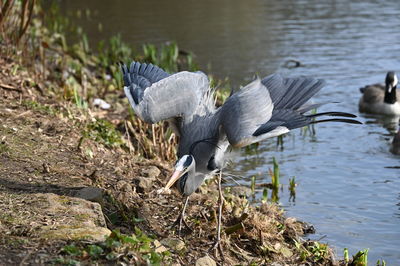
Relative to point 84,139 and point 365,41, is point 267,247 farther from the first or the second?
point 365,41

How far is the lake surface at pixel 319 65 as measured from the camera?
7.52 m

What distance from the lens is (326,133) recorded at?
10.4 meters

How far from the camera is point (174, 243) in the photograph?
17.5 feet

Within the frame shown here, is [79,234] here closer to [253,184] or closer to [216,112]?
[216,112]

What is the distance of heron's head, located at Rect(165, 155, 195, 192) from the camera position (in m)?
5.20

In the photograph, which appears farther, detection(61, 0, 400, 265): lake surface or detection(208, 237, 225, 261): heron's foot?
detection(61, 0, 400, 265): lake surface

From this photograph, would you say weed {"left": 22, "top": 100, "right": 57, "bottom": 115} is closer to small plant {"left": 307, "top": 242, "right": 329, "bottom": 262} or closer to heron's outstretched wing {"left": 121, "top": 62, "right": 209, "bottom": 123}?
heron's outstretched wing {"left": 121, "top": 62, "right": 209, "bottom": 123}

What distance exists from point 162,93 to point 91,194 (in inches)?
38.8

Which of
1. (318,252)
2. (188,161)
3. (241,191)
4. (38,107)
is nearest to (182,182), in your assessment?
(188,161)

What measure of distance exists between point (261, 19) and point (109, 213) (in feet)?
43.1

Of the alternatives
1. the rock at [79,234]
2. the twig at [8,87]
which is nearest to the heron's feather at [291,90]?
the rock at [79,234]

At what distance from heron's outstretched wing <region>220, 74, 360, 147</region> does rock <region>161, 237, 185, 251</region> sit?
84cm

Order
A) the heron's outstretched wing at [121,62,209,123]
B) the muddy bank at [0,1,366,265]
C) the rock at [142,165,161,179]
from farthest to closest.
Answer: the rock at [142,165,161,179] → the heron's outstretched wing at [121,62,209,123] → the muddy bank at [0,1,366,265]

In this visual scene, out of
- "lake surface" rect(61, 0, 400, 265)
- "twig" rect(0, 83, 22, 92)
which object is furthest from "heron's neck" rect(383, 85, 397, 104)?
"twig" rect(0, 83, 22, 92)
